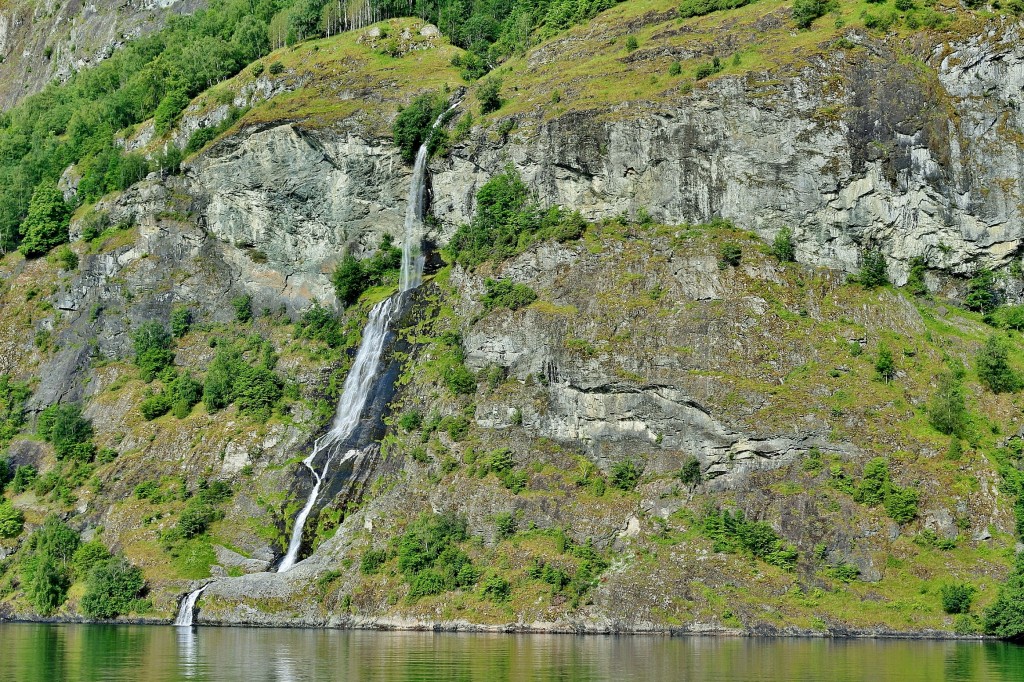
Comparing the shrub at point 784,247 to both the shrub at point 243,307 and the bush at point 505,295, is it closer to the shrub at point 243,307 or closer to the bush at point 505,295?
the bush at point 505,295

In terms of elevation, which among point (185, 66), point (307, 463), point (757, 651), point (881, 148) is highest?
point (185, 66)

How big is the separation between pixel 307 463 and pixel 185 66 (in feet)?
237

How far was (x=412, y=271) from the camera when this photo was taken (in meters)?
112

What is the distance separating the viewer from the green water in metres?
48.5

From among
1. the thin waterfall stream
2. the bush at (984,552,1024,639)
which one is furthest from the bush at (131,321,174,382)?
the bush at (984,552,1024,639)

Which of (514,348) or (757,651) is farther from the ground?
(514,348)

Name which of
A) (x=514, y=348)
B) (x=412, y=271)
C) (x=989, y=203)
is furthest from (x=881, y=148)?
(x=412, y=271)

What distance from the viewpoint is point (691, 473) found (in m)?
82.5

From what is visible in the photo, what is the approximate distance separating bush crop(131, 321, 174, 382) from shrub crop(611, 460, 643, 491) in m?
51.0

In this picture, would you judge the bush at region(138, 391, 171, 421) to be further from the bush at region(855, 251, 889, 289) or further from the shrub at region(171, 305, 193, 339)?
the bush at region(855, 251, 889, 289)

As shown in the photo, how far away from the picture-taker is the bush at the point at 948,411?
81.4 meters

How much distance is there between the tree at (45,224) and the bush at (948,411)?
9772 centimetres

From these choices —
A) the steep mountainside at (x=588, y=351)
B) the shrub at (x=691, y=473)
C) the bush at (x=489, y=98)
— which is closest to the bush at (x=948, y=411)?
the steep mountainside at (x=588, y=351)

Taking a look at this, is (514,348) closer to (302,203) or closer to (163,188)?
(302,203)
